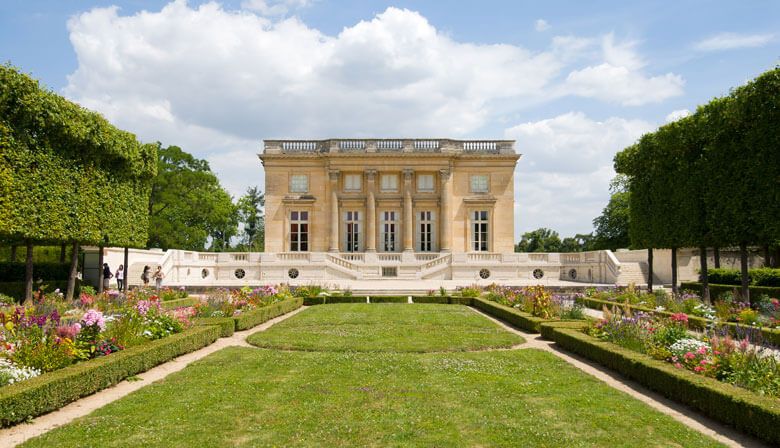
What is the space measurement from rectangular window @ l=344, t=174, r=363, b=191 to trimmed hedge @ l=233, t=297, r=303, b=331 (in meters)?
24.4

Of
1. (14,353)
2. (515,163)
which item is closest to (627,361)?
(14,353)

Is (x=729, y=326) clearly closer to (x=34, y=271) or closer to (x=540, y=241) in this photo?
(x=34, y=271)

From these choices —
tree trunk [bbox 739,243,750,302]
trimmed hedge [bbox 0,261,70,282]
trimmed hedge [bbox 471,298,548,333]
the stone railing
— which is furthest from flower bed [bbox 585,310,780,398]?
the stone railing

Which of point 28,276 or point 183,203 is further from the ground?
point 183,203

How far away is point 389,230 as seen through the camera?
45.3 meters

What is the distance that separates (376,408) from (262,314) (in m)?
10.4

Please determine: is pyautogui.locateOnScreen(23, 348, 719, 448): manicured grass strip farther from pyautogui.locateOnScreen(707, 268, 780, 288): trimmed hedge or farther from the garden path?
pyautogui.locateOnScreen(707, 268, 780, 288): trimmed hedge

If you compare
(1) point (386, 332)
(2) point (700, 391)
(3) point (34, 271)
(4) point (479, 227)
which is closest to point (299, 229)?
(4) point (479, 227)

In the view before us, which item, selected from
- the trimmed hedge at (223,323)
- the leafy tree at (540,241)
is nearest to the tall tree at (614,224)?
the leafy tree at (540,241)

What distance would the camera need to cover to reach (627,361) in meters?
9.02

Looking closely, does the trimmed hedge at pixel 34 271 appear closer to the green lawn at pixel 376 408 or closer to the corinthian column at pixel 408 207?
the green lawn at pixel 376 408

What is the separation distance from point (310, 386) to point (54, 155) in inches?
616

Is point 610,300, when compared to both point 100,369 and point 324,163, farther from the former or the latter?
point 324,163

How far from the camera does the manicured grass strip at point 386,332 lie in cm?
1184
